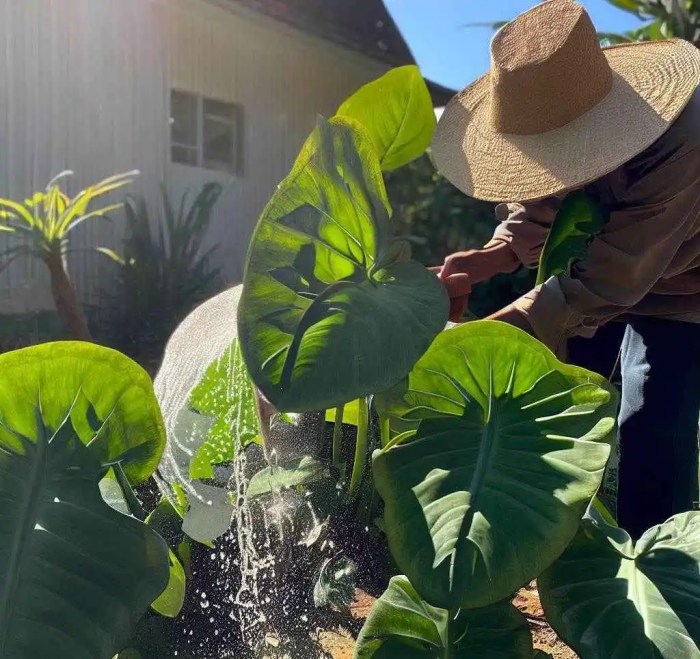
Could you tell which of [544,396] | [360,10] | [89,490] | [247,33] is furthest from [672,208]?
[360,10]

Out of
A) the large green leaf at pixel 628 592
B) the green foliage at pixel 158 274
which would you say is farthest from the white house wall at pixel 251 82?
the large green leaf at pixel 628 592

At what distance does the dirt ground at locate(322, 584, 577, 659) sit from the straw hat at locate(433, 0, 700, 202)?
29.0 inches

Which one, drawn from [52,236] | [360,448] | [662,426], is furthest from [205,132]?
[360,448]

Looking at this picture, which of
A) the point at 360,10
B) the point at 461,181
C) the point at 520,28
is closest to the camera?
the point at 520,28

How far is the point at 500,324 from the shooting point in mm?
1006

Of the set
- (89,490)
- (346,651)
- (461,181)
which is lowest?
(346,651)

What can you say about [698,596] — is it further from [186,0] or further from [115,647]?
[186,0]

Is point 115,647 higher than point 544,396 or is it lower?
lower

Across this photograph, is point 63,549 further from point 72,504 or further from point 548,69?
point 548,69

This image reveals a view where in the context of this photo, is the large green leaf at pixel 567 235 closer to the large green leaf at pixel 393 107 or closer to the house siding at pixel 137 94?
the large green leaf at pixel 393 107

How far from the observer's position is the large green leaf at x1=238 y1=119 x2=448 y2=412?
2.89 ft

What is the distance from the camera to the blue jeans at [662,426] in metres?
1.93

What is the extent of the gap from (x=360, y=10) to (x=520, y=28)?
26.2ft

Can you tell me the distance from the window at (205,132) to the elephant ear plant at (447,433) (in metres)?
6.69
